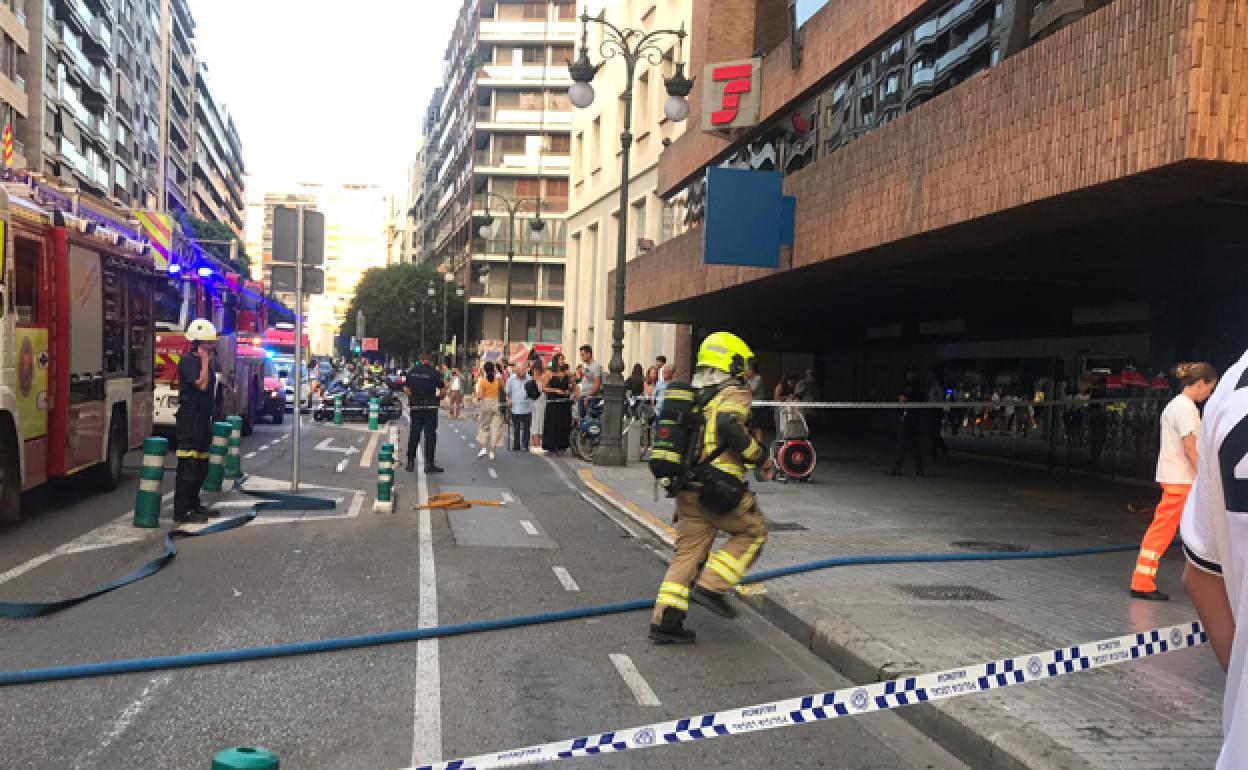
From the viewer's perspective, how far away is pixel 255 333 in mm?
25609

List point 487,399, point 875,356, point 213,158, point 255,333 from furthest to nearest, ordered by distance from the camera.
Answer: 1. point 213,158
2. point 875,356
3. point 255,333
4. point 487,399

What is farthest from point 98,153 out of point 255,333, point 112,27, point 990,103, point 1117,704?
point 1117,704

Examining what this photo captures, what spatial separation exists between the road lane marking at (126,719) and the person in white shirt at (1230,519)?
162 inches

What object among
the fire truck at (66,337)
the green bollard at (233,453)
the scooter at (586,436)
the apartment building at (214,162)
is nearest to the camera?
the fire truck at (66,337)

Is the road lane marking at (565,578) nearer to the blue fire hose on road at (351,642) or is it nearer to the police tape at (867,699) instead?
the blue fire hose on road at (351,642)

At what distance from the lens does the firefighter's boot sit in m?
6.70

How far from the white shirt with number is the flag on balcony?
47.2 ft

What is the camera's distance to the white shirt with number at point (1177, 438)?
24.8 ft

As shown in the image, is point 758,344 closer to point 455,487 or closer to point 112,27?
point 455,487

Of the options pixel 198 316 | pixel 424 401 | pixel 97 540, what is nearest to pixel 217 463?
pixel 97 540

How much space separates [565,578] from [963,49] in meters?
7.62

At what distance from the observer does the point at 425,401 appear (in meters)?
16.8

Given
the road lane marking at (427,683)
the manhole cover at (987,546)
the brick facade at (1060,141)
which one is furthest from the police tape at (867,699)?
the manhole cover at (987,546)

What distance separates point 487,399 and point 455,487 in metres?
5.55
